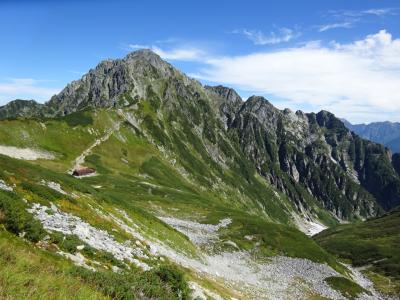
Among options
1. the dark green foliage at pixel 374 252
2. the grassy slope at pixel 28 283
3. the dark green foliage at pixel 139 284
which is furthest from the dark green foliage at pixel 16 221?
the dark green foliage at pixel 374 252

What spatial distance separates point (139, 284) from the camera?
1730 cm

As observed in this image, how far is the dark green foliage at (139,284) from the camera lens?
14.7 metres

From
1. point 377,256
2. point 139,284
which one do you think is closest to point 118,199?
point 139,284

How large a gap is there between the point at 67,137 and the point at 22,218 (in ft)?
599

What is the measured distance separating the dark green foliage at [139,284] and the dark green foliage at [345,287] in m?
70.3

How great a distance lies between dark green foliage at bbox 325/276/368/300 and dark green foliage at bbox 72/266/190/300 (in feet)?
231

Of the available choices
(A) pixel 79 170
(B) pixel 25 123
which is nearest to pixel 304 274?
(A) pixel 79 170

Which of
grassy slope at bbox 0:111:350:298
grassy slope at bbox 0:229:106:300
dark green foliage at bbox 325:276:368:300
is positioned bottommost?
dark green foliage at bbox 325:276:368:300

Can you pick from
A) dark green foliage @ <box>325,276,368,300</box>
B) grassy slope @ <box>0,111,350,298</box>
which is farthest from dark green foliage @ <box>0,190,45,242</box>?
dark green foliage @ <box>325,276,368,300</box>

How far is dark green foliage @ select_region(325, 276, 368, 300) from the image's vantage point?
84438mm

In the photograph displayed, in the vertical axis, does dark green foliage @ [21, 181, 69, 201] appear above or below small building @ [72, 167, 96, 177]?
above

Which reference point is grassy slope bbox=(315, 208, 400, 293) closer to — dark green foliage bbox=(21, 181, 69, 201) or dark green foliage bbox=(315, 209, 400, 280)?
Answer: dark green foliage bbox=(315, 209, 400, 280)

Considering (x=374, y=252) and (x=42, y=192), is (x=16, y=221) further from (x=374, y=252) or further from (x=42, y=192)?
(x=374, y=252)

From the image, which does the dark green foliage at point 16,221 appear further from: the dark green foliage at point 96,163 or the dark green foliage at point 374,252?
the dark green foliage at point 96,163
